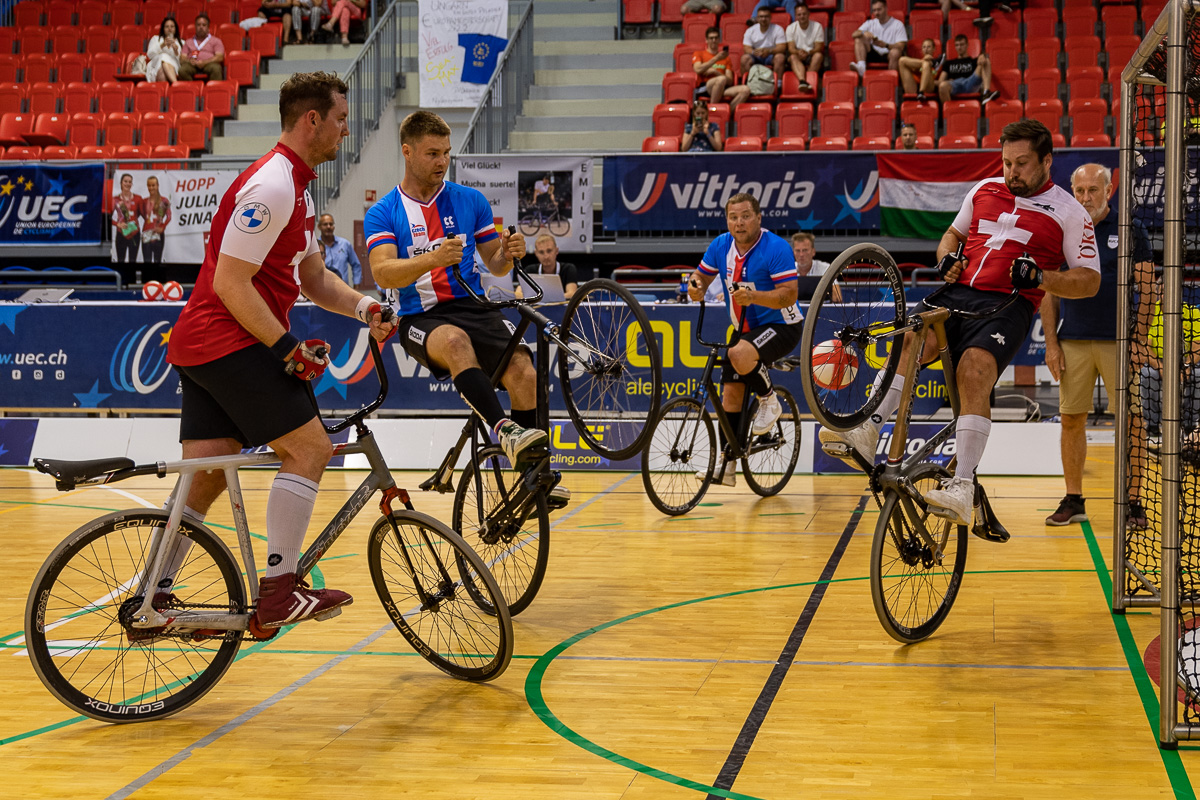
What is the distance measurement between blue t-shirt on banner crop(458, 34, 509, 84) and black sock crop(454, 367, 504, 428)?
15.0m

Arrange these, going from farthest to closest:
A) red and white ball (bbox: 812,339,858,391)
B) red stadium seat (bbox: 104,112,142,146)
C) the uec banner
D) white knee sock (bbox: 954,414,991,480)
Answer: red stadium seat (bbox: 104,112,142,146)
the uec banner
white knee sock (bbox: 954,414,991,480)
red and white ball (bbox: 812,339,858,391)

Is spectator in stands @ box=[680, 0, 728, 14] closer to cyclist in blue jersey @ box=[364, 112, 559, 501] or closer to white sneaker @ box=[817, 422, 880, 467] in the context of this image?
cyclist in blue jersey @ box=[364, 112, 559, 501]

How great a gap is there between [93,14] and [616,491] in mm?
17279

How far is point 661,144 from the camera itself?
16375 mm

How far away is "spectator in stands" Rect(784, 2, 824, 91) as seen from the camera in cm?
1705

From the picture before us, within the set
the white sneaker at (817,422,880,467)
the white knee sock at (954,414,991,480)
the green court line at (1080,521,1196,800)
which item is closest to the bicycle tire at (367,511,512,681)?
the white sneaker at (817,422,880,467)

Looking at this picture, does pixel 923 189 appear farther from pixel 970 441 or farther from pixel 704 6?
pixel 970 441

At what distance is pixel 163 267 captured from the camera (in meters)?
16.9

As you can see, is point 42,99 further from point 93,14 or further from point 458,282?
point 458,282

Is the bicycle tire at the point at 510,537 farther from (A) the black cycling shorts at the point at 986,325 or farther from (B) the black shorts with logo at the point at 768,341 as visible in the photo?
(B) the black shorts with logo at the point at 768,341

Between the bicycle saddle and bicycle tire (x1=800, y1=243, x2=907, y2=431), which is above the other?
bicycle tire (x1=800, y1=243, x2=907, y2=431)

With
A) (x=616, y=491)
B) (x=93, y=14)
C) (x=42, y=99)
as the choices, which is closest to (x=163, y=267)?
(x=42, y=99)

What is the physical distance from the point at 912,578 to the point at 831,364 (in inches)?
44.5

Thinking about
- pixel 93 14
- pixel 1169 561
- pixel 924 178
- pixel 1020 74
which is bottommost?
pixel 1169 561
